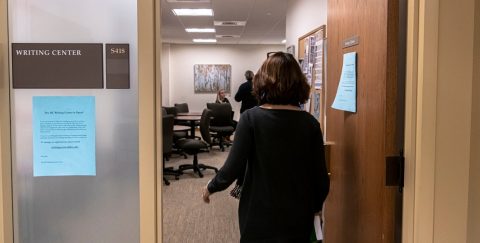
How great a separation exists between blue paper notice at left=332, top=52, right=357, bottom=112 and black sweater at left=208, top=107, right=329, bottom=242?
0.16 metres

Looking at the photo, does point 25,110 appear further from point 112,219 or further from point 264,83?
point 264,83

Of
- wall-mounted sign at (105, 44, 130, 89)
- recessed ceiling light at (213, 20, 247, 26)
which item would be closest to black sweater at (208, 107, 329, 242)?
wall-mounted sign at (105, 44, 130, 89)

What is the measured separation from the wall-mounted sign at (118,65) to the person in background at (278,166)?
0.56 m

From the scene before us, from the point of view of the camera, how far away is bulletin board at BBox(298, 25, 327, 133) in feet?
11.6

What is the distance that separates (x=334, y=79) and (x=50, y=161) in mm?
1254

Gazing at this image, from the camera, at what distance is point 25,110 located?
54.1 inches

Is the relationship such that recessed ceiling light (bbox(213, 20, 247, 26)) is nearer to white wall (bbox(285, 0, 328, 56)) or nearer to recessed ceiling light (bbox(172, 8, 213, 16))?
recessed ceiling light (bbox(172, 8, 213, 16))

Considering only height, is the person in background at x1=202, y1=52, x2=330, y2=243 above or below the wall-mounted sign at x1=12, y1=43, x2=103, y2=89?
below

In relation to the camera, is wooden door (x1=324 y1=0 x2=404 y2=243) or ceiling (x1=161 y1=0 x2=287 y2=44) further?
ceiling (x1=161 y1=0 x2=287 y2=44)

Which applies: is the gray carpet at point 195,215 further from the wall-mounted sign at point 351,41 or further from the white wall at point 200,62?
the white wall at point 200,62

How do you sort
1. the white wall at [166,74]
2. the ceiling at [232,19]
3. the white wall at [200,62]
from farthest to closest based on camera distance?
the white wall at [200,62] < the white wall at [166,74] < the ceiling at [232,19]

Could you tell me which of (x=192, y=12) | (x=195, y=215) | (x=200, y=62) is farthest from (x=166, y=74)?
(x=195, y=215)

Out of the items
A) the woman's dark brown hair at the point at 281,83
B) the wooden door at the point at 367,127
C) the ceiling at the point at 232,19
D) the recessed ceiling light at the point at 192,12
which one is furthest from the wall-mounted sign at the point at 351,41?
the recessed ceiling light at the point at 192,12

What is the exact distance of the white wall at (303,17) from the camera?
375 cm
